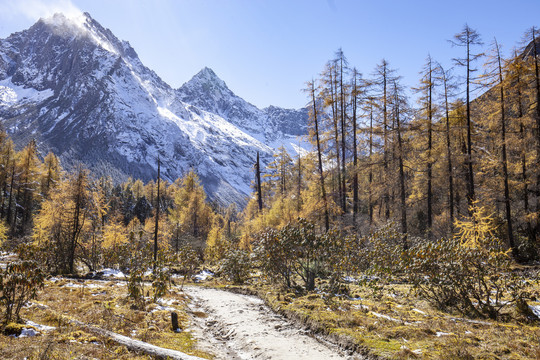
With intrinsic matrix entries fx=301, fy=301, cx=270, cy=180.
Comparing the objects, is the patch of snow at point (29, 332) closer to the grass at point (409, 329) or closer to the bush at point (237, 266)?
the grass at point (409, 329)

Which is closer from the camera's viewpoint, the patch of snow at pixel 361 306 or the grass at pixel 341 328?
the grass at pixel 341 328

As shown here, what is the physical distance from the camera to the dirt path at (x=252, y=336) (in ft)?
24.1

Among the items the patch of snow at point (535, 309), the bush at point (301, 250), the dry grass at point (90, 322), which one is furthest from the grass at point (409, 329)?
the dry grass at point (90, 322)

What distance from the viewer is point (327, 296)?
10.7 meters

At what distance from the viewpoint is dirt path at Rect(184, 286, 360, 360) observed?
Answer: 733 centimetres

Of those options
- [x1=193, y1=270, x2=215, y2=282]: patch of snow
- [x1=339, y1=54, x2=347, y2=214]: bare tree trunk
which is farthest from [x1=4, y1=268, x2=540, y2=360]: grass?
[x1=193, y1=270, x2=215, y2=282]: patch of snow

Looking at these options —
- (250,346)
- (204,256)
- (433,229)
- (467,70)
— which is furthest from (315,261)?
(204,256)

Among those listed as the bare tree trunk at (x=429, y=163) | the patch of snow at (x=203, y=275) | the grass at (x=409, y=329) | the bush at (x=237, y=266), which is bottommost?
the patch of snow at (x=203, y=275)

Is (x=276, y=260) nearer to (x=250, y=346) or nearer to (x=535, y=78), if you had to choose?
(x=250, y=346)

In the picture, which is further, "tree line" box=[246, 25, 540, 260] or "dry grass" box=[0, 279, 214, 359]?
"tree line" box=[246, 25, 540, 260]

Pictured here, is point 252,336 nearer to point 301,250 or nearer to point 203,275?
point 301,250

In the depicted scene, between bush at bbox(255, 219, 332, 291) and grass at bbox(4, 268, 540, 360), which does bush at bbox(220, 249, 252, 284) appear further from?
grass at bbox(4, 268, 540, 360)

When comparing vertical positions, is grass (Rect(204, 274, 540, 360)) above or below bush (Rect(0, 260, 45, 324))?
below

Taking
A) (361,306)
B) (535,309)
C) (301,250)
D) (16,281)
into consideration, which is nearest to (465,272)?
(535,309)
